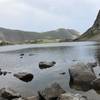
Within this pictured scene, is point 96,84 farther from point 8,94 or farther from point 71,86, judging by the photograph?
point 8,94

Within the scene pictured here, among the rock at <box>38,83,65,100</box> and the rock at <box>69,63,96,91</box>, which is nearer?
the rock at <box>38,83,65,100</box>

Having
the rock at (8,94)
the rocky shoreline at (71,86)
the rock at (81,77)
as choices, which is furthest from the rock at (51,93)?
the rock at (81,77)

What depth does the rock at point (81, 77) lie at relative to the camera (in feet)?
115

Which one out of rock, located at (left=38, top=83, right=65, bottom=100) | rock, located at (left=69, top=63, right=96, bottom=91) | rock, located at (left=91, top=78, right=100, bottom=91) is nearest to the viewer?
rock, located at (left=38, top=83, right=65, bottom=100)

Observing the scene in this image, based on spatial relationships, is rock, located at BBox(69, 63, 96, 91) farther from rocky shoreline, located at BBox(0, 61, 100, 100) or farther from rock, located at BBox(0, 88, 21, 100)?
rock, located at BBox(0, 88, 21, 100)

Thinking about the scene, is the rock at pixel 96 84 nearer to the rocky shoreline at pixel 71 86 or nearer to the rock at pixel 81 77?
the rocky shoreline at pixel 71 86

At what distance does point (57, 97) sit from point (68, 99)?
11.7 feet

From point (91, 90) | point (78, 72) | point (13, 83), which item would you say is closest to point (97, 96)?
point (91, 90)

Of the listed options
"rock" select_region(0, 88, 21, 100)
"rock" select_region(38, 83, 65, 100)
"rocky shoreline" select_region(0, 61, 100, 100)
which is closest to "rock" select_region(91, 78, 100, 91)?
"rocky shoreline" select_region(0, 61, 100, 100)

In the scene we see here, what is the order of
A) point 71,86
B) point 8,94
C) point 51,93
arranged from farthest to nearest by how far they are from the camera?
point 71,86, point 8,94, point 51,93

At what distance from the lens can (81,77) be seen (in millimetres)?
36500

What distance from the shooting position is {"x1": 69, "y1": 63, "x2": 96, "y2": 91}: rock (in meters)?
35.1

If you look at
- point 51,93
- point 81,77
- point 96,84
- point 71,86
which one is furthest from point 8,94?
point 81,77

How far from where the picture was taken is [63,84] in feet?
121
